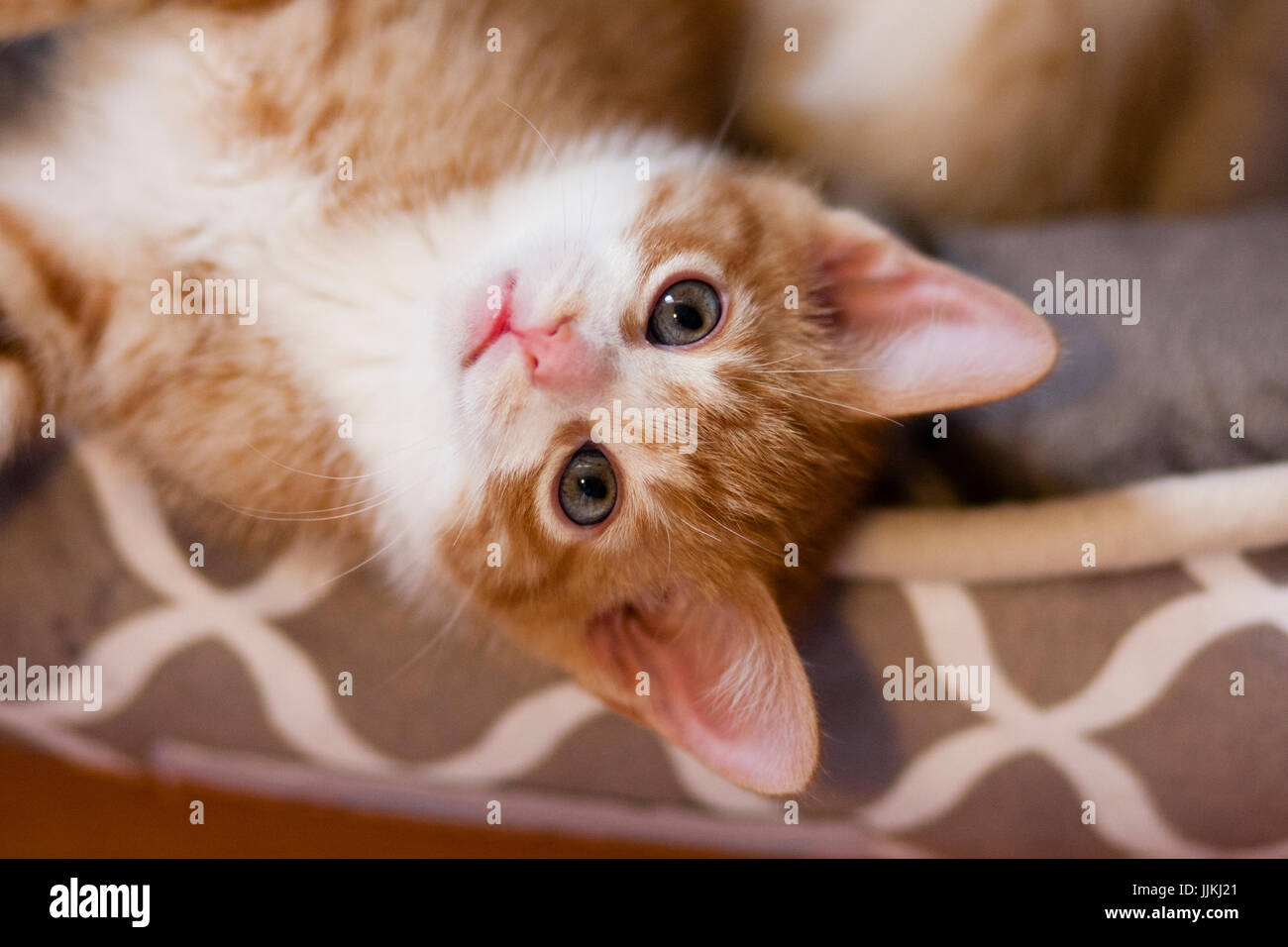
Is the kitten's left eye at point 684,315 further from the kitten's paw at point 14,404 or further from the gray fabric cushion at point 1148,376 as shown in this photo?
the kitten's paw at point 14,404

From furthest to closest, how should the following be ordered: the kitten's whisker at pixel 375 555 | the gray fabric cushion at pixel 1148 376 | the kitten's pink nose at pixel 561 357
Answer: the gray fabric cushion at pixel 1148 376 → the kitten's whisker at pixel 375 555 → the kitten's pink nose at pixel 561 357

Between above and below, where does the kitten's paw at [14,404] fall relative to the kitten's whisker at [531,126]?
below

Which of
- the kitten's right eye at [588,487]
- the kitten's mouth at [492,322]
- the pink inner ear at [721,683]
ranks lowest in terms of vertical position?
the pink inner ear at [721,683]

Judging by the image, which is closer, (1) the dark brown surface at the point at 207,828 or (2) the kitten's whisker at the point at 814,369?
(2) the kitten's whisker at the point at 814,369

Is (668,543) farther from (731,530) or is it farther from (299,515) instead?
(299,515)

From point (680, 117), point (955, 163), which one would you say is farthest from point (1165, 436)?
point (680, 117)

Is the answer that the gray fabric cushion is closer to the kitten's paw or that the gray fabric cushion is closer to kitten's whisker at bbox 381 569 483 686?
kitten's whisker at bbox 381 569 483 686

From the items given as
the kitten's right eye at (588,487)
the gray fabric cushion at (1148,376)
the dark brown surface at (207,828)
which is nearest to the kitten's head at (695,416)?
the kitten's right eye at (588,487)

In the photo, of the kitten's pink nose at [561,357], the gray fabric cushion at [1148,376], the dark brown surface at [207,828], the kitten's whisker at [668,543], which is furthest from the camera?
the dark brown surface at [207,828]
